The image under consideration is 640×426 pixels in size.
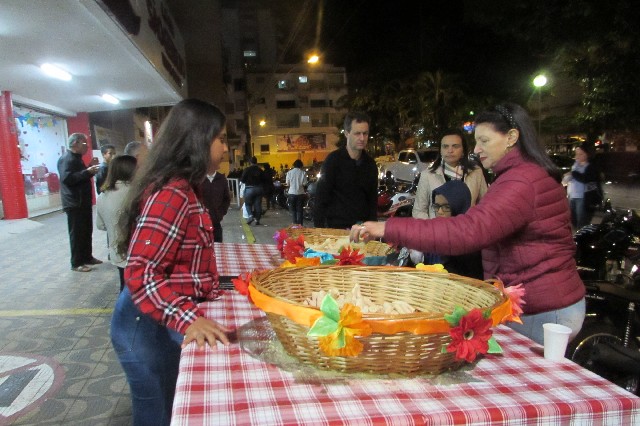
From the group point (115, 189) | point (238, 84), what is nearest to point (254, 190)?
point (115, 189)

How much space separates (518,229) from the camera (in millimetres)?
1859

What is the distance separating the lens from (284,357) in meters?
1.54

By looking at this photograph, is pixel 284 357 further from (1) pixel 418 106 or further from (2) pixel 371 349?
(1) pixel 418 106

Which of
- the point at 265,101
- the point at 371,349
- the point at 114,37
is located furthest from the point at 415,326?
the point at 265,101

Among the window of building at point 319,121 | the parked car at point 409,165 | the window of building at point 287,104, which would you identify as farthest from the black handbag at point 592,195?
the window of building at point 287,104

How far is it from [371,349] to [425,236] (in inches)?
23.1

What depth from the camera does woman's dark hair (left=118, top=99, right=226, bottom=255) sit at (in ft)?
5.77

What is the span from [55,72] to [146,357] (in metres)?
9.63

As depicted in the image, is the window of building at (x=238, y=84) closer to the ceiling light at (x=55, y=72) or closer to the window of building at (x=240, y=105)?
the window of building at (x=240, y=105)

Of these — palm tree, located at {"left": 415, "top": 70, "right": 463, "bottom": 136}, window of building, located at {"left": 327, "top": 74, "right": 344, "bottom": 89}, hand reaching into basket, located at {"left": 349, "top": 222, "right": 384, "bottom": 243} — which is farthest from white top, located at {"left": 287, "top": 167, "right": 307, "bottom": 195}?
window of building, located at {"left": 327, "top": 74, "right": 344, "bottom": 89}

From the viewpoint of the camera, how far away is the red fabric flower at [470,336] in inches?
51.1

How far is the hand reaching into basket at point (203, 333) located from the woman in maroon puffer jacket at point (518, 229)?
0.67 metres

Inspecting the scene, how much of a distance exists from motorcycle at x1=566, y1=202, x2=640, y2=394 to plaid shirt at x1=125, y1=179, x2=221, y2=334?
1.90m

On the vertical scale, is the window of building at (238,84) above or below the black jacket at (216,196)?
above
